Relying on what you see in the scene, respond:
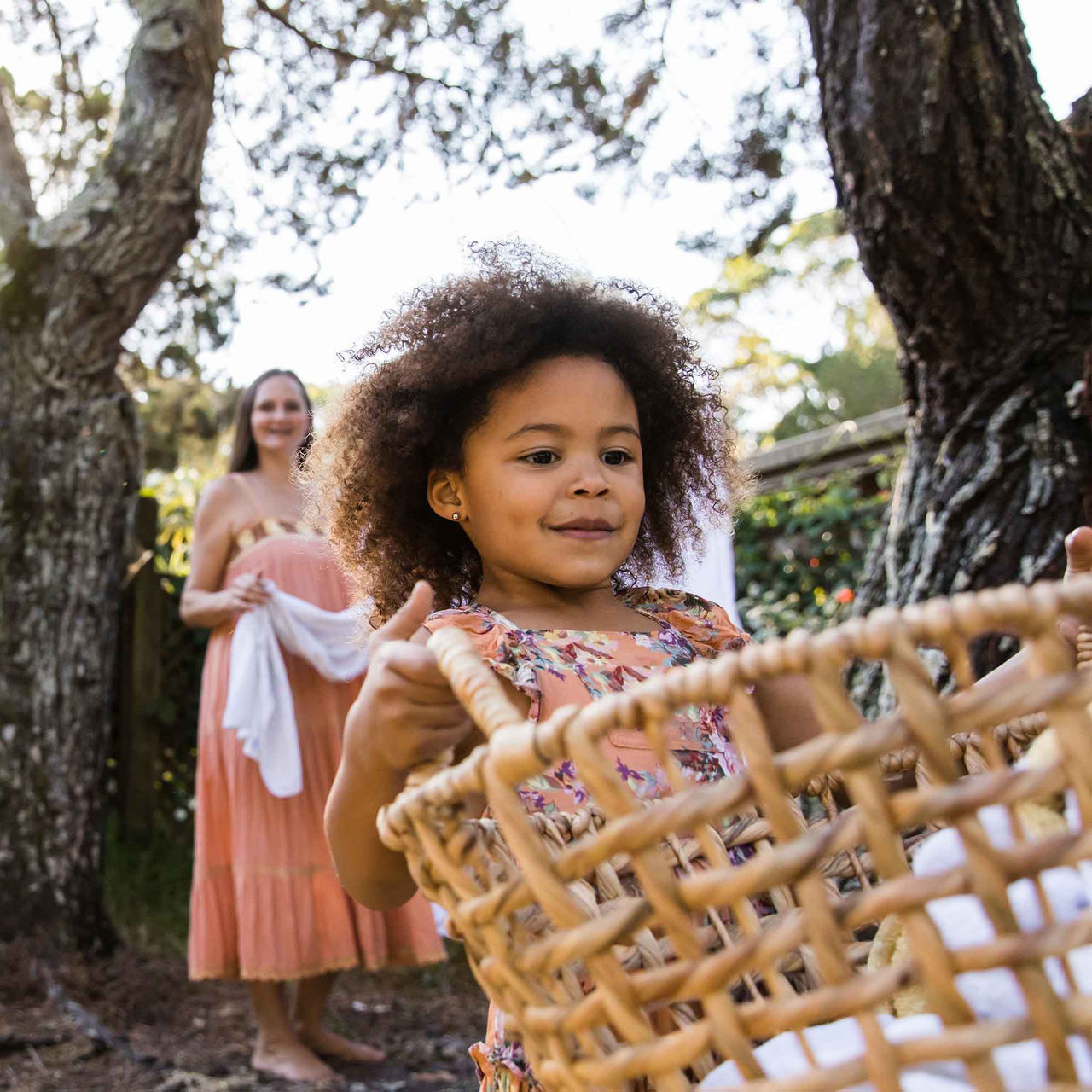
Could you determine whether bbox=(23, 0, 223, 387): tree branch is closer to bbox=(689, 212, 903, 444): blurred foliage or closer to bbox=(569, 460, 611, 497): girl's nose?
bbox=(569, 460, 611, 497): girl's nose

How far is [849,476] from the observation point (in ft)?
19.3

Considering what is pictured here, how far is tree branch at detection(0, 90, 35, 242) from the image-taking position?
4.71 metres

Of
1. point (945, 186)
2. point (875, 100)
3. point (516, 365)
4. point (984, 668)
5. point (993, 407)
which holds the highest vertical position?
point (875, 100)

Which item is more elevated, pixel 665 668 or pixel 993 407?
pixel 993 407

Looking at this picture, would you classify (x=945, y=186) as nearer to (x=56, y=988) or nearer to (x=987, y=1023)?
(x=987, y=1023)

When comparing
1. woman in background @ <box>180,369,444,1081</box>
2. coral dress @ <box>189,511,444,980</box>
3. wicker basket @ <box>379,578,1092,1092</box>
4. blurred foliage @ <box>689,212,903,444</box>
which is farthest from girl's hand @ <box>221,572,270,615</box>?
blurred foliage @ <box>689,212,903,444</box>

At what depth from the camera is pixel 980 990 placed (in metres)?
0.67

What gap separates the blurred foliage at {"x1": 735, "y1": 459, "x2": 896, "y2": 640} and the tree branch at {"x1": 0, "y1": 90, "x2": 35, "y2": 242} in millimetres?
3305

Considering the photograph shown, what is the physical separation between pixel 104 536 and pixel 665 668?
10.7ft

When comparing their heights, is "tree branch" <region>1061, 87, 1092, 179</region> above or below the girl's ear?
above

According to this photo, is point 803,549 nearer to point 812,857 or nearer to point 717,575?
point 717,575

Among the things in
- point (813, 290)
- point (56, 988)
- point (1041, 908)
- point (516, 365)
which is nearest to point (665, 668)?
point (516, 365)

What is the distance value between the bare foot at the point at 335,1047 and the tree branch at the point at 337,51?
13.5 ft

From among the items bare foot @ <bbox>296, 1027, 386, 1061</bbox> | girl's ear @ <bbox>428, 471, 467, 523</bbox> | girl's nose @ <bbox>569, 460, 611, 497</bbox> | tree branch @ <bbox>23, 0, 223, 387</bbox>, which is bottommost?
bare foot @ <bbox>296, 1027, 386, 1061</bbox>
